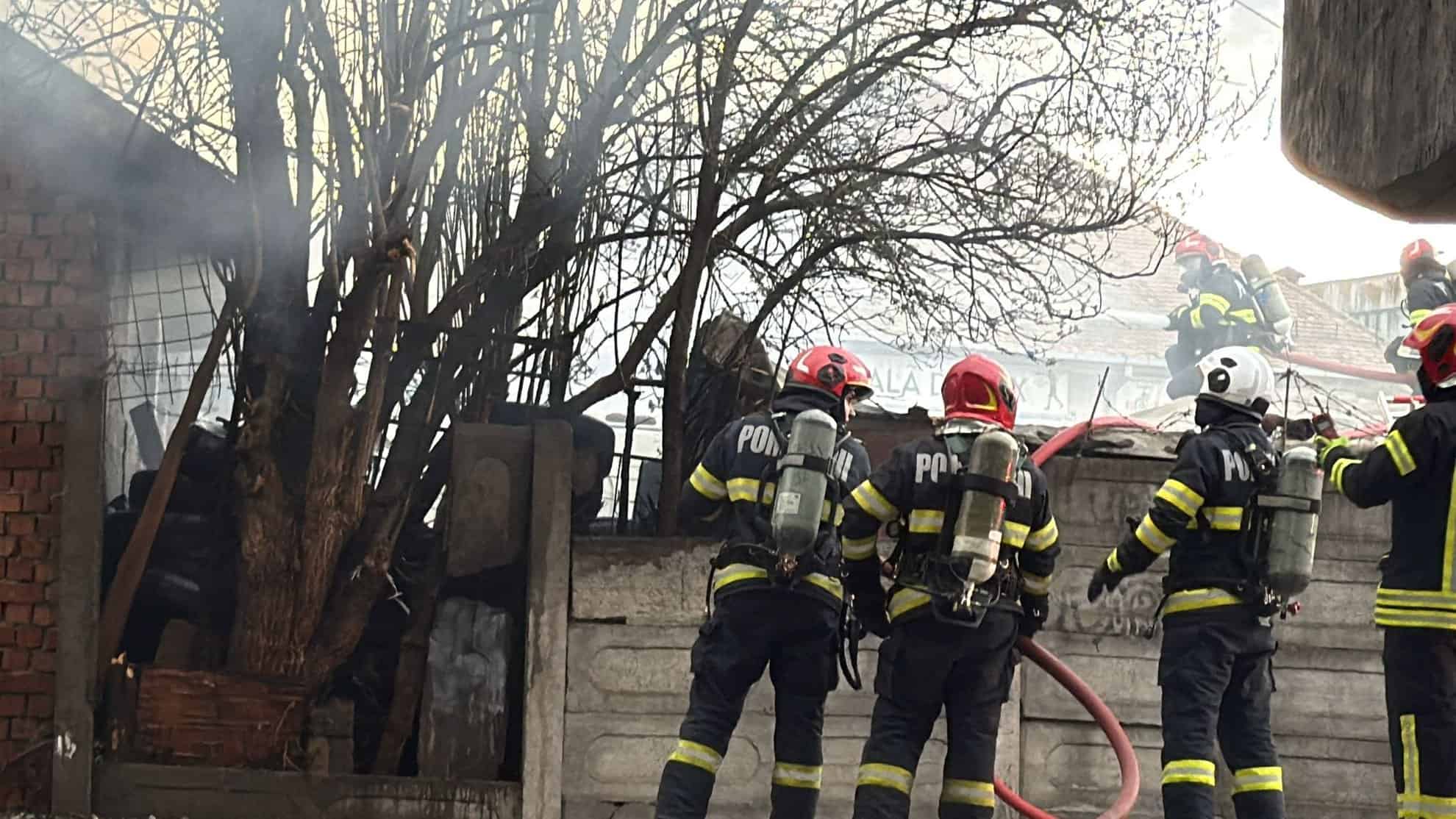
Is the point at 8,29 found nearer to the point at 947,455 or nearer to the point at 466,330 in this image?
the point at 466,330

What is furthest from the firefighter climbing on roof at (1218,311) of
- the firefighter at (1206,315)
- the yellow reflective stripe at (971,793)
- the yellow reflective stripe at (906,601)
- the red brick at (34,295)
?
the red brick at (34,295)

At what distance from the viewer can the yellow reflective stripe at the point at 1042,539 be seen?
586cm

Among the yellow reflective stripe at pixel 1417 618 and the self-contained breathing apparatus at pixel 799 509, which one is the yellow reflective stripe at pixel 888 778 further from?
the yellow reflective stripe at pixel 1417 618

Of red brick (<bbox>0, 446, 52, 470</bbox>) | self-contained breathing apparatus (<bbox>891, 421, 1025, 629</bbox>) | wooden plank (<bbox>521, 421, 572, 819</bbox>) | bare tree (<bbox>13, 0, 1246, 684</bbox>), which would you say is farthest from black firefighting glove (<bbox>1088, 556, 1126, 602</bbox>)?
red brick (<bbox>0, 446, 52, 470</bbox>)

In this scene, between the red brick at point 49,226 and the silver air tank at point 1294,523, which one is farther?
the red brick at point 49,226

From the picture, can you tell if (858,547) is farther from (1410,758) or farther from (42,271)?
(42,271)

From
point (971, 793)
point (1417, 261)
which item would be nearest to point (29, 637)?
point (971, 793)

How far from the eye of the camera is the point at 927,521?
5.73 metres

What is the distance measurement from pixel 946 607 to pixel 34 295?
13.5ft

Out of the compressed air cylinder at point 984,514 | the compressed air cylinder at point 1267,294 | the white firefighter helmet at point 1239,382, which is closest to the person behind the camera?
the compressed air cylinder at point 984,514

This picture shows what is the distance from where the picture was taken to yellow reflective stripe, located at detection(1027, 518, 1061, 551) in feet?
19.2

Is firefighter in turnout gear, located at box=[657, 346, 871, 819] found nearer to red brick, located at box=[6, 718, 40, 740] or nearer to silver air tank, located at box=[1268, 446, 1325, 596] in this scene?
silver air tank, located at box=[1268, 446, 1325, 596]

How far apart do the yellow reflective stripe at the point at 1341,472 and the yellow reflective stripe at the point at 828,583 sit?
1.85 m

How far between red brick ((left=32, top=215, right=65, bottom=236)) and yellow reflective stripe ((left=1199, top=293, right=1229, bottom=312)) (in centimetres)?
658
